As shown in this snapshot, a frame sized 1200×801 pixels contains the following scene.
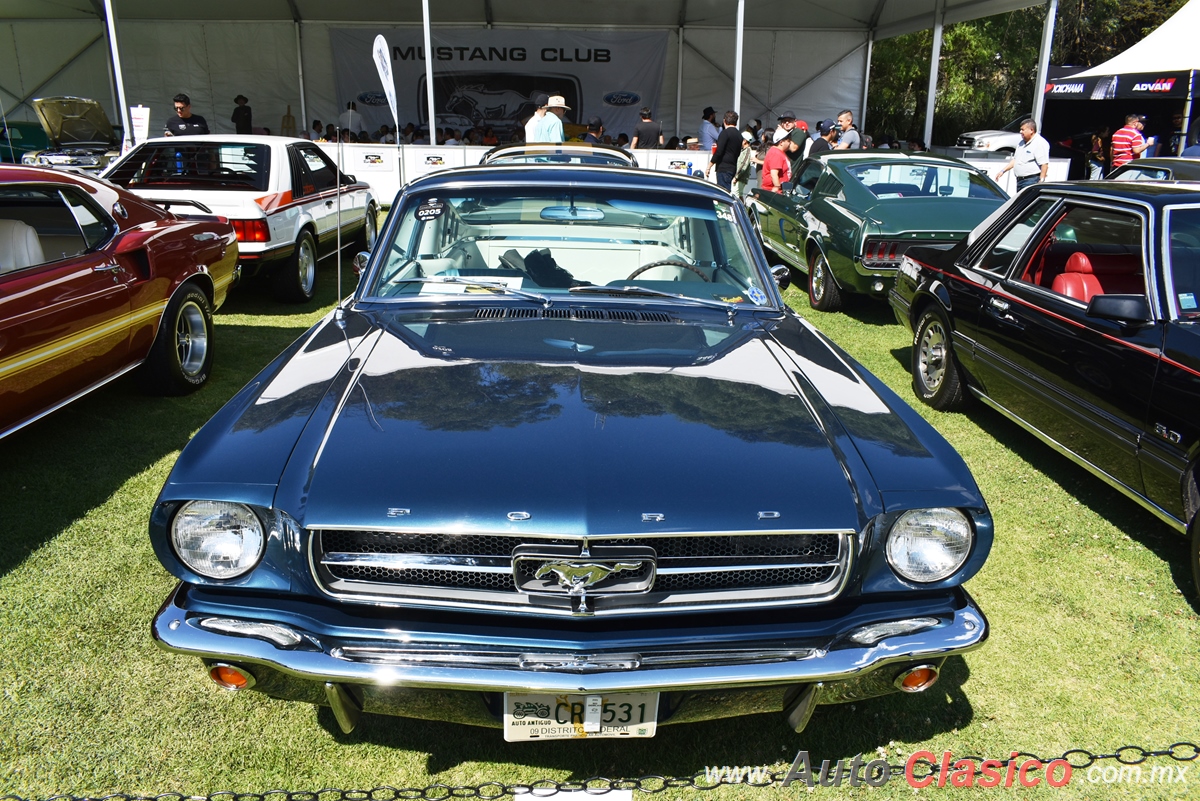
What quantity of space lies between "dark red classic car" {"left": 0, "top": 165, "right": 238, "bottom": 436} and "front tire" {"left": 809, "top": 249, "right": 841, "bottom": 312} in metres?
5.30

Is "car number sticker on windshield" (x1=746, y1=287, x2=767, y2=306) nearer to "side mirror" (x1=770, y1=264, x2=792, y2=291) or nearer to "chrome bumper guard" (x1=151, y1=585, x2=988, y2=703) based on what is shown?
"side mirror" (x1=770, y1=264, x2=792, y2=291)

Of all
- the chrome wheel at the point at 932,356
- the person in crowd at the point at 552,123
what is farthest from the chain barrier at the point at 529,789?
the person in crowd at the point at 552,123

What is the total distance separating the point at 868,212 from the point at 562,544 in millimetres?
6563

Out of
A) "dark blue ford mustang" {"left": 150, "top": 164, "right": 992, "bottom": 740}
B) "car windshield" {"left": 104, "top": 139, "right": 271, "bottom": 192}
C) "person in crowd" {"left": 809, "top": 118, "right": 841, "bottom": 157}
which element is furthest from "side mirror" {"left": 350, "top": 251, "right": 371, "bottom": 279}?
"person in crowd" {"left": 809, "top": 118, "right": 841, "bottom": 157}

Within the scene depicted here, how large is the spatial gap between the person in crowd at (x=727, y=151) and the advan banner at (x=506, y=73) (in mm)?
8351

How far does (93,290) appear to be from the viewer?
466cm

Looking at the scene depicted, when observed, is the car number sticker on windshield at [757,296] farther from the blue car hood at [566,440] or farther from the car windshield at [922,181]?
the car windshield at [922,181]

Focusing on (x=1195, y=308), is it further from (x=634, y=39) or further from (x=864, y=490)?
(x=634, y=39)

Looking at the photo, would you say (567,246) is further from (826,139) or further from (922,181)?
(826,139)

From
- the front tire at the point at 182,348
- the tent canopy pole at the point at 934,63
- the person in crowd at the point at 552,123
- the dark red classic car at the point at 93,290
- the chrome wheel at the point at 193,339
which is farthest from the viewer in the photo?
the tent canopy pole at the point at 934,63

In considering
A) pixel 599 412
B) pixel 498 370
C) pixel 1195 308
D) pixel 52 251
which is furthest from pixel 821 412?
pixel 52 251

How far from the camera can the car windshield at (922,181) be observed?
330 inches

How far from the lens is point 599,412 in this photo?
2439mm

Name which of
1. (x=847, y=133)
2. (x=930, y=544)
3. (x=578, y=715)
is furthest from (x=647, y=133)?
(x=578, y=715)
